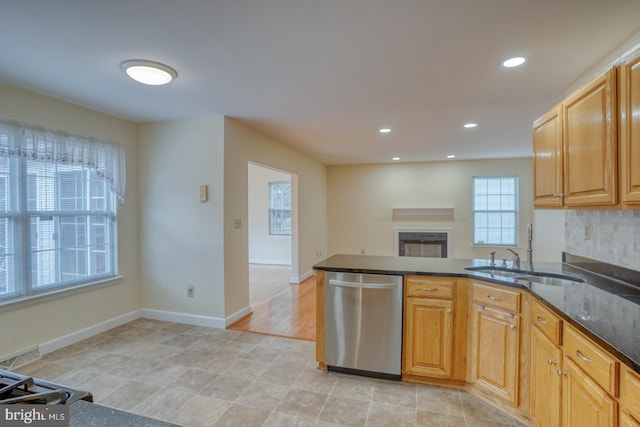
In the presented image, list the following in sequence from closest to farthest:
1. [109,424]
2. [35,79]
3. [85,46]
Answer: [109,424], [85,46], [35,79]

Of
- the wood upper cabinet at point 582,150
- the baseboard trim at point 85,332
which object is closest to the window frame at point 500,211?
the wood upper cabinet at point 582,150

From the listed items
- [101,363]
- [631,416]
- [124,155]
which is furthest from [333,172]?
[631,416]

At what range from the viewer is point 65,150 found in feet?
10.0

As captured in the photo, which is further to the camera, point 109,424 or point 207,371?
point 207,371

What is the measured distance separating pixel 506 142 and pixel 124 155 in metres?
5.51

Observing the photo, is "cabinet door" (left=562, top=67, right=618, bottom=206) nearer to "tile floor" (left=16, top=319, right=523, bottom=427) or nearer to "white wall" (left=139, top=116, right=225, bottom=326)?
"tile floor" (left=16, top=319, right=523, bottom=427)

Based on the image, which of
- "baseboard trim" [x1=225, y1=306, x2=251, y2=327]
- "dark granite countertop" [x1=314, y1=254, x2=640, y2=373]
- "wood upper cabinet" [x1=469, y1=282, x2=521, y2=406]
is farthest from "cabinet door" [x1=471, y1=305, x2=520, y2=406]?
Result: "baseboard trim" [x1=225, y1=306, x2=251, y2=327]

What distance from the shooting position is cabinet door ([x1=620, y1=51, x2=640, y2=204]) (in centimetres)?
147

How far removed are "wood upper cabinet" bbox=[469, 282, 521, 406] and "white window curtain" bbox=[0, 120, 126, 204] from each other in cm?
385

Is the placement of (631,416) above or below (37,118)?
below

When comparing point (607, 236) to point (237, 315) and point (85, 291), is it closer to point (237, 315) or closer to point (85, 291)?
point (237, 315)

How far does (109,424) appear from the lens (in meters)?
0.73

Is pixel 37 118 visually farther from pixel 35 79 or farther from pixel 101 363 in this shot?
pixel 101 363

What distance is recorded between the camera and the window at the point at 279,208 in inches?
307
